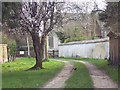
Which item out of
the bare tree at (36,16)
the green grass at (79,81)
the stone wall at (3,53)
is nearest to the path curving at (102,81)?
the green grass at (79,81)

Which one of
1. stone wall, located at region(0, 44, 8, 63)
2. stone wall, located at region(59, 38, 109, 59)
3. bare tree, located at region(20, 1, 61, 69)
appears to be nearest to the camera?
bare tree, located at region(20, 1, 61, 69)

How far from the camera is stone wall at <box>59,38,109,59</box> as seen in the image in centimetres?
1791

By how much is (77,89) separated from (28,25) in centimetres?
606

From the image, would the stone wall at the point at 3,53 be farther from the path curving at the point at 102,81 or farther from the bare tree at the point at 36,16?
the path curving at the point at 102,81

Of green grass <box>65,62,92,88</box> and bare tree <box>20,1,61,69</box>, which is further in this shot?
bare tree <box>20,1,61,69</box>

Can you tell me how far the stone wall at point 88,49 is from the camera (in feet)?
58.7

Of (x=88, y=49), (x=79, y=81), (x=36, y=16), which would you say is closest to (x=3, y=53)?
(x=36, y=16)

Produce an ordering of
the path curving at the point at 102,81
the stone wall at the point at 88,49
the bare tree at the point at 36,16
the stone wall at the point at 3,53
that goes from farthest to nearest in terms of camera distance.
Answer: the stone wall at the point at 88,49, the stone wall at the point at 3,53, the bare tree at the point at 36,16, the path curving at the point at 102,81

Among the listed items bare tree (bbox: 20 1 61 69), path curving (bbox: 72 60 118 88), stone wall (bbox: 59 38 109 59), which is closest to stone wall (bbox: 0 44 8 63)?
bare tree (bbox: 20 1 61 69)

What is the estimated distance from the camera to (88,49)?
20578 millimetres

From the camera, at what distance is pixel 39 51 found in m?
10.6

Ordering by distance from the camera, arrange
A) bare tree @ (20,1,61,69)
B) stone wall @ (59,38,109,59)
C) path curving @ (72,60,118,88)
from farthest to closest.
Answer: stone wall @ (59,38,109,59) → bare tree @ (20,1,61,69) → path curving @ (72,60,118,88)

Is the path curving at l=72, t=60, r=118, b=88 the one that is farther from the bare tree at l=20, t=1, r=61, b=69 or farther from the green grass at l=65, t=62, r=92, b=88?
the bare tree at l=20, t=1, r=61, b=69

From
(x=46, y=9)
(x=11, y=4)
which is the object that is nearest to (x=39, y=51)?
(x=46, y=9)
